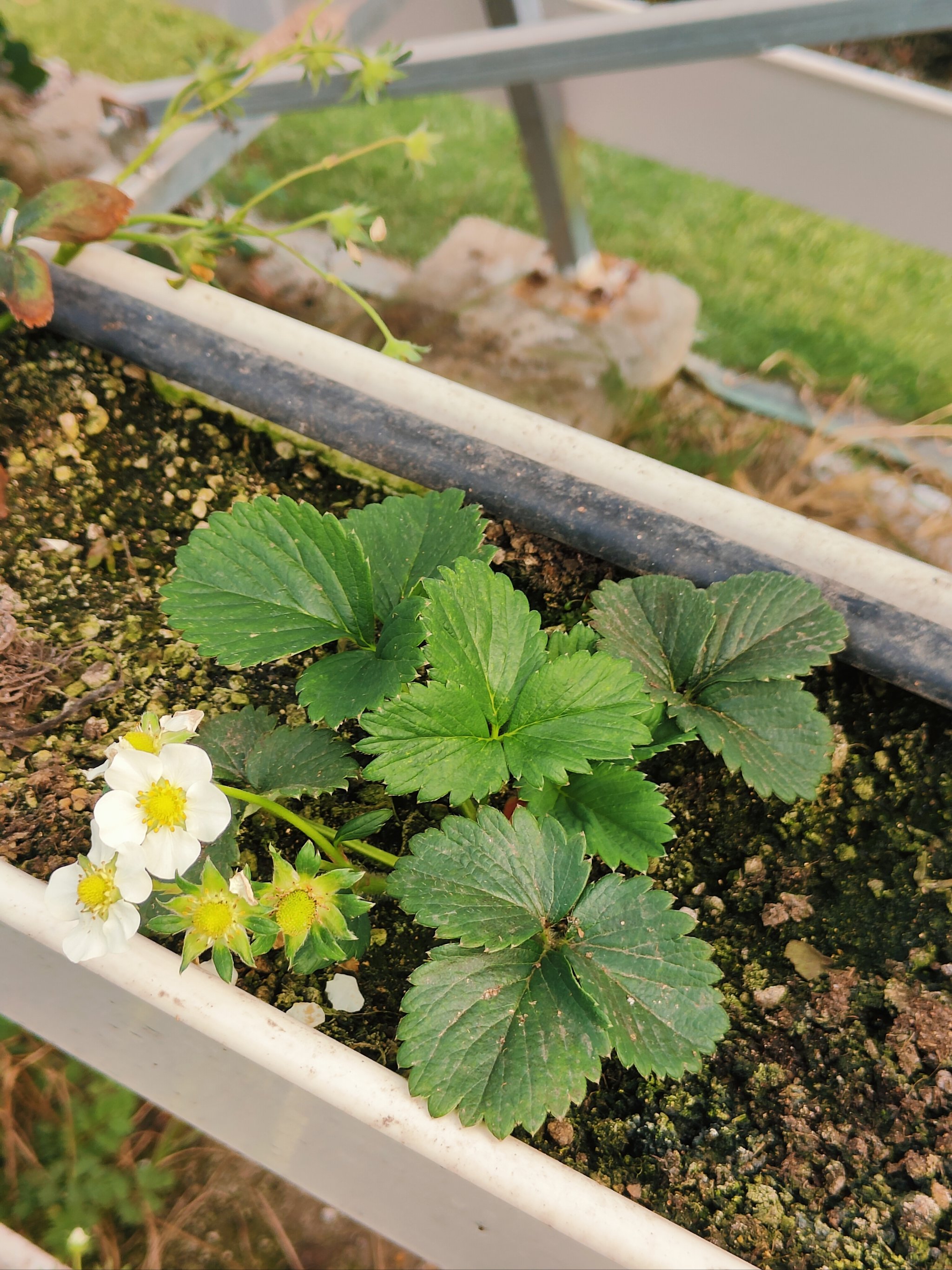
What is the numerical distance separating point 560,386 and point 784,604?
3.23 ft

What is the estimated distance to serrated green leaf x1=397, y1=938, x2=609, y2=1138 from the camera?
543 mm

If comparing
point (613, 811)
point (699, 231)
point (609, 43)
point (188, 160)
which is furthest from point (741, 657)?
point (699, 231)

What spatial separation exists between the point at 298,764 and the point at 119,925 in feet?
0.51

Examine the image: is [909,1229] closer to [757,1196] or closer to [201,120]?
[757,1196]

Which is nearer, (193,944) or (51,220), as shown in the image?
(193,944)

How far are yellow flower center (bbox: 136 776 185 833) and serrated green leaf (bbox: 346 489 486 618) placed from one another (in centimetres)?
20

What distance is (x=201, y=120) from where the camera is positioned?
4.02 feet

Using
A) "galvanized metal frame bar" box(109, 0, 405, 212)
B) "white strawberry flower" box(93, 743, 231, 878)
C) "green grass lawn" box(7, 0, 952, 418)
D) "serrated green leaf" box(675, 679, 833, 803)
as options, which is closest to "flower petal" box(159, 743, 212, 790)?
"white strawberry flower" box(93, 743, 231, 878)

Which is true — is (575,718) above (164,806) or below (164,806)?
above

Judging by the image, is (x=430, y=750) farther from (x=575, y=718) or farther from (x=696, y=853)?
(x=696, y=853)

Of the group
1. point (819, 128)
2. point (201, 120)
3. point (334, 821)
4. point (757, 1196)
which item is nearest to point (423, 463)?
point (334, 821)

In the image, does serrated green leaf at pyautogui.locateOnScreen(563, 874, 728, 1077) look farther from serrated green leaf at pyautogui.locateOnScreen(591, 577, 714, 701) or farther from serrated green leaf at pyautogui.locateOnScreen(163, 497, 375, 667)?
serrated green leaf at pyautogui.locateOnScreen(163, 497, 375, 667)

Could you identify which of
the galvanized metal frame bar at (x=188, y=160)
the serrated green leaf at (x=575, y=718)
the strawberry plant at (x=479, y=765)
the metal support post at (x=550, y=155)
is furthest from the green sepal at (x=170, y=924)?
the metal support post at (x=550, y=155)

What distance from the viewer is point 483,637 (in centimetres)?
61
